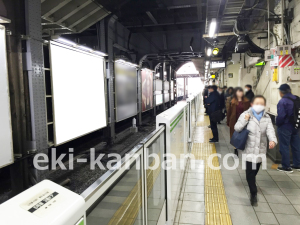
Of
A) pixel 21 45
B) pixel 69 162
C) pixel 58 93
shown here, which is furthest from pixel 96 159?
pixel 21 45

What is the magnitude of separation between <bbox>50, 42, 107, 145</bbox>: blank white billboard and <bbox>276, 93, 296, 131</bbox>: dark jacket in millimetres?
4069

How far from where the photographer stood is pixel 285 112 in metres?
4.22

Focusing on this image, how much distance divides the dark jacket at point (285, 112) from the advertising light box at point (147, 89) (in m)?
7.70

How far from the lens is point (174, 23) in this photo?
1038 cm

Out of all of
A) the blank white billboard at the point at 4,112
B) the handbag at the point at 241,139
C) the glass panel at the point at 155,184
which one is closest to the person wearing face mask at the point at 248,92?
the handbag at the point at 241,139

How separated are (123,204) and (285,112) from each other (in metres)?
3.84

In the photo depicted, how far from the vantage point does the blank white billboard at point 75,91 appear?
441 cm

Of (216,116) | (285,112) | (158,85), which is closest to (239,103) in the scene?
(285,112)

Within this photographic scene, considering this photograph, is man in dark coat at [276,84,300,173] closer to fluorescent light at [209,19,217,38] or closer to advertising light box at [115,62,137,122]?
fluorescent light at [209,19,217,38]

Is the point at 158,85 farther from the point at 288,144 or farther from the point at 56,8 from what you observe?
the point at 288,144

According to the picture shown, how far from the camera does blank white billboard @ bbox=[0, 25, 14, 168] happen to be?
307 cm

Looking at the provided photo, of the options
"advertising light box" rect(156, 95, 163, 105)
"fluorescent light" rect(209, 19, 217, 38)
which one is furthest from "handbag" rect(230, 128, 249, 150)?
"advertising light box" rect(156, 95, 163, 105)

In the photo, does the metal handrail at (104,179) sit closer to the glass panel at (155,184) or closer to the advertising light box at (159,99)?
the glass panel at (155,184)

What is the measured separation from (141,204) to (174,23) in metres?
9.86
